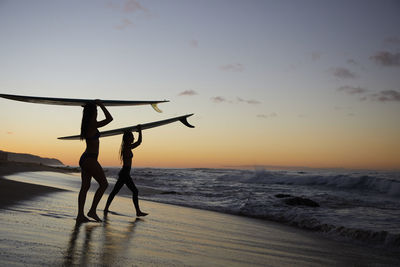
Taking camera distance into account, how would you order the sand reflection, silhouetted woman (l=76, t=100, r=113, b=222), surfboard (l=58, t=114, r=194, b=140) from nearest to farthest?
the sand reflection → silhouetted woman (l=76, t=100, r=113, b=222) → surfboard (l=58, t=114, r=194, b=140)

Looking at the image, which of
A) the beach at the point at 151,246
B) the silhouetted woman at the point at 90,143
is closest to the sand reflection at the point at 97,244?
the beach at the point at 151,246

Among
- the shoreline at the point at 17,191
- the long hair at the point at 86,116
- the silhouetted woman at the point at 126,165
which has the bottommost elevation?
the shoreline at the point at 17,191

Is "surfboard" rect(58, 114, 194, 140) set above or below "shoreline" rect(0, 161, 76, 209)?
above

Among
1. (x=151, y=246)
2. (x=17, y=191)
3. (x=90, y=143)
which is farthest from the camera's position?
(x=17, y=191)

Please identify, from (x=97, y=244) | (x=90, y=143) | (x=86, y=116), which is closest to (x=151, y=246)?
(x=97, y=244)

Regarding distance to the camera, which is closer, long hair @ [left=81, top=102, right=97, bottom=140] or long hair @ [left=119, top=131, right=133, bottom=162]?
long hair @ [left=81, top=102, right=97, bottom=140]

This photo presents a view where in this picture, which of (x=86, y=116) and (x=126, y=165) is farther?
(x=126, y=165)

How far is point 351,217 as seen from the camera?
8492mm

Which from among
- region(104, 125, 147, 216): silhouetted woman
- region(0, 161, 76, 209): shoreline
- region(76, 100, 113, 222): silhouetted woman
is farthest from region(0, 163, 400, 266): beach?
region(104, 125, 147, 216): silhouetted woman

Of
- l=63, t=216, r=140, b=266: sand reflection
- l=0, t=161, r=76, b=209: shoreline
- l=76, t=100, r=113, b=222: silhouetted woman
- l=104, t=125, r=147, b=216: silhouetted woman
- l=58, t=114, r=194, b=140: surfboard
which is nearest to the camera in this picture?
l=63, t=216, r=140, b=266: sand reflection

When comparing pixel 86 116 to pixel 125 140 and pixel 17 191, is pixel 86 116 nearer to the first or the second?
pixel 125 140

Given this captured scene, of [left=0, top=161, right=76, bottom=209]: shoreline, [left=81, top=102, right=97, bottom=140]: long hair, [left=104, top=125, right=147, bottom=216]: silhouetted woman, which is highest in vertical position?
[left=81, top=102, right=97, bottom=140]: long hair

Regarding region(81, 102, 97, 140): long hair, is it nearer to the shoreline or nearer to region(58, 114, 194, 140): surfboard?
the shoreline

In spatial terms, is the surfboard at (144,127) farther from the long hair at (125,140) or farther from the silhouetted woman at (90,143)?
the silhouetted woman at (90,143)
